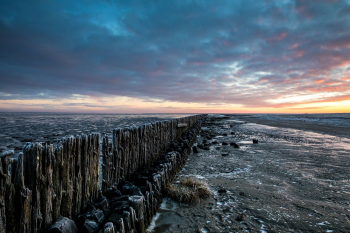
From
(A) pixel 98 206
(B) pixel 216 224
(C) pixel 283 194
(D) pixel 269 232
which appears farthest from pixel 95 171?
(C) pixel 283 194

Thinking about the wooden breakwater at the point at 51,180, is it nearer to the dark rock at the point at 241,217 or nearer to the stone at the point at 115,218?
the stone at the point at 115,218

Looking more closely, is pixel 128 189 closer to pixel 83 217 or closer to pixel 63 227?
pixel 83 217

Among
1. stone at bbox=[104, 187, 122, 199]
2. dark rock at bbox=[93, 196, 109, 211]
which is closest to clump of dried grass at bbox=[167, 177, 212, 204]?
stone at bbox=[104, 187, 122, 199]

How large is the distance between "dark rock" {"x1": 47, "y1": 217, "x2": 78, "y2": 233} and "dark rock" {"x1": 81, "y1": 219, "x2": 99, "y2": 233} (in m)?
0.15

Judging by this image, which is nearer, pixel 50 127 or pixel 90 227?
pixel 90 227

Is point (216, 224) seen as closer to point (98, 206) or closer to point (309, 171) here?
point (98, 206)

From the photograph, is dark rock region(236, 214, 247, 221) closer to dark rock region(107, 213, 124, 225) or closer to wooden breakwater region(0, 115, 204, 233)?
dark rock region(107, 213, 124, 225)

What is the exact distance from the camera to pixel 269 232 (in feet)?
8.86

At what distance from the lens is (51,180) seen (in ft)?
7.39

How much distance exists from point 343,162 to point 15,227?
885 centimetres

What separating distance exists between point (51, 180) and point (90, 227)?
0.77 metres

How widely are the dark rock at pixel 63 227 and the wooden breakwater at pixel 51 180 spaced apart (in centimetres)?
13

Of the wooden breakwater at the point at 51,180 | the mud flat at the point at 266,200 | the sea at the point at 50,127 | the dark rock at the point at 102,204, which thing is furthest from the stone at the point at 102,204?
the sea at the point at 50,127

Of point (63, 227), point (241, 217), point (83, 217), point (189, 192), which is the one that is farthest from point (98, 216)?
point (241, 217)
